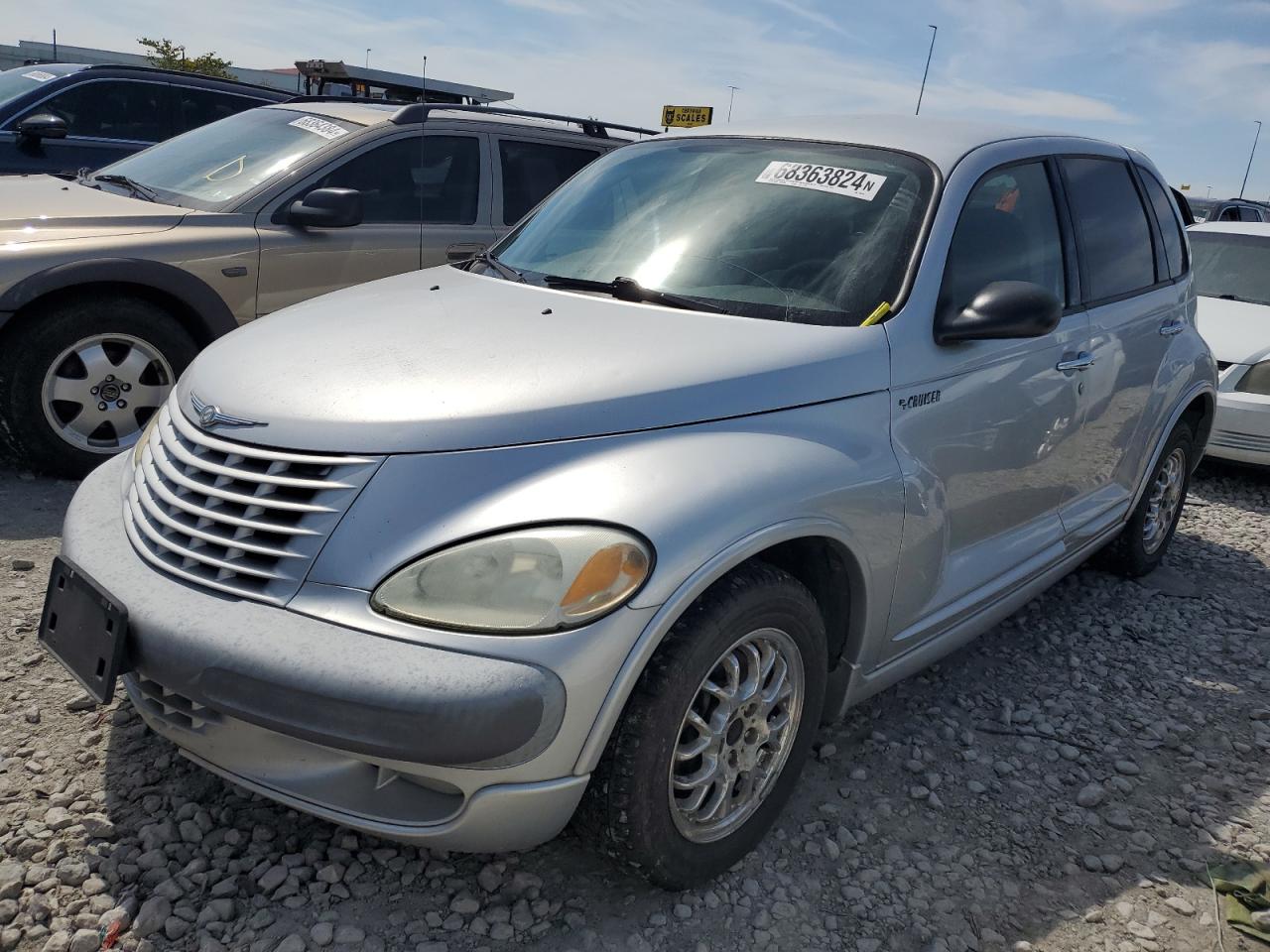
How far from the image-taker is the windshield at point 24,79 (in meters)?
7.62

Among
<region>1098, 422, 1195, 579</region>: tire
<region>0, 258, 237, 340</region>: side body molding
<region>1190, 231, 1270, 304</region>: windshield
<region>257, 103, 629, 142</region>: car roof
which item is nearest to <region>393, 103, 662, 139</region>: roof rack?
<region>257, 103, 629, 142</region>: car roof

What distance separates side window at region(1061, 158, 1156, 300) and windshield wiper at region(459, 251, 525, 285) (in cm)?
195

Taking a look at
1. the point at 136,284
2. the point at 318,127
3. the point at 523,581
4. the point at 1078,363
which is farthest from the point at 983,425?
the point at 318,127

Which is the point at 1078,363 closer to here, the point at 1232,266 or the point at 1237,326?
the point at 1237,326

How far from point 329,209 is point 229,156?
0.99 metres

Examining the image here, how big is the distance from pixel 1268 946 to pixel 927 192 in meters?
2.09

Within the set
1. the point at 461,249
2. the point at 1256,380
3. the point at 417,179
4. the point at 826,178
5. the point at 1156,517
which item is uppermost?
the point at 826,178

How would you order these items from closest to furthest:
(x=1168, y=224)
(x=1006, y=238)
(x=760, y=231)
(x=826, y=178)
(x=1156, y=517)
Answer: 1. (x=760, y=231)
2. (x=826, y=178)
3. (x=1006, y=238)
4. (x=1168, y=224)
5. (x=1156, y=517)

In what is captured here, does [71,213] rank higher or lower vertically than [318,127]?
lower

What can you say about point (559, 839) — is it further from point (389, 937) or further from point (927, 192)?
point (927, 192)

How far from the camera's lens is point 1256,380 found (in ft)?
21.4

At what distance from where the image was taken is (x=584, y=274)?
10.1 feet

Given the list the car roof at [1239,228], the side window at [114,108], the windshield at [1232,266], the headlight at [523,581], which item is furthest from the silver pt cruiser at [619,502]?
the side window at [114,108]

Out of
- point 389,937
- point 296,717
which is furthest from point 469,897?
point 296,717
